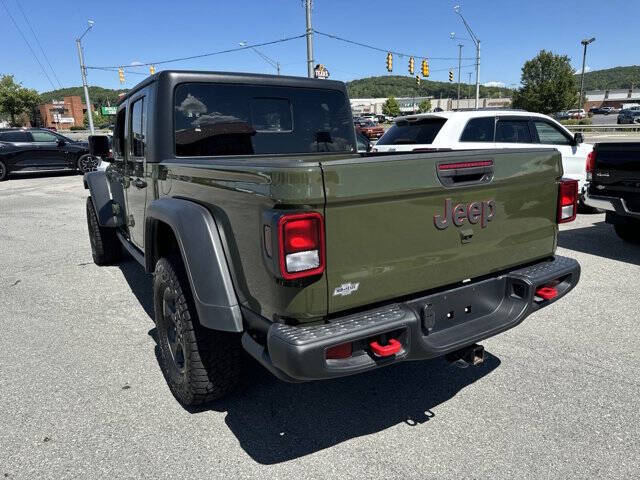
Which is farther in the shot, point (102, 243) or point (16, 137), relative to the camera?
point (16, 137)

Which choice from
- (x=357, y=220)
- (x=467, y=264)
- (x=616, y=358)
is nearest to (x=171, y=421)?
(x=357, y=220)

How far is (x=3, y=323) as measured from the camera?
4.25 metres

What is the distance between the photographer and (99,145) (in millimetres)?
4805

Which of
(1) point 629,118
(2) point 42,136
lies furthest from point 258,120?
(1) point 629,118

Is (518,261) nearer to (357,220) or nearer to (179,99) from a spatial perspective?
(357,220)

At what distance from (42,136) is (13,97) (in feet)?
162

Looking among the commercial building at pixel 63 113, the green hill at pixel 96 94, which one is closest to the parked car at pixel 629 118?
the commercial building at pixel 63 113

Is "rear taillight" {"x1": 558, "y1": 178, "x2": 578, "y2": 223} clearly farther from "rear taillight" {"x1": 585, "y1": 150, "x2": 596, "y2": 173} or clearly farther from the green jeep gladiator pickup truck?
"rear taillight" {"x1": 585, "y1": 150, "x2": 596, "y2": 173}

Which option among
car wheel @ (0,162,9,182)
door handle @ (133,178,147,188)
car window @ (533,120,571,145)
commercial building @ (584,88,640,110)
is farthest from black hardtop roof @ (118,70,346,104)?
commercial building @ (584,88,640,110)

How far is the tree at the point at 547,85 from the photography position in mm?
52219

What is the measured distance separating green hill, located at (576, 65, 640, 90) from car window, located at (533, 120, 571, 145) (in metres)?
183

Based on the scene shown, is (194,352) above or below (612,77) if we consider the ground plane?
below

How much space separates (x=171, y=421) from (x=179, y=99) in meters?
2.06

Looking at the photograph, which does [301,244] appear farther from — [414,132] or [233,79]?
[414,132]
